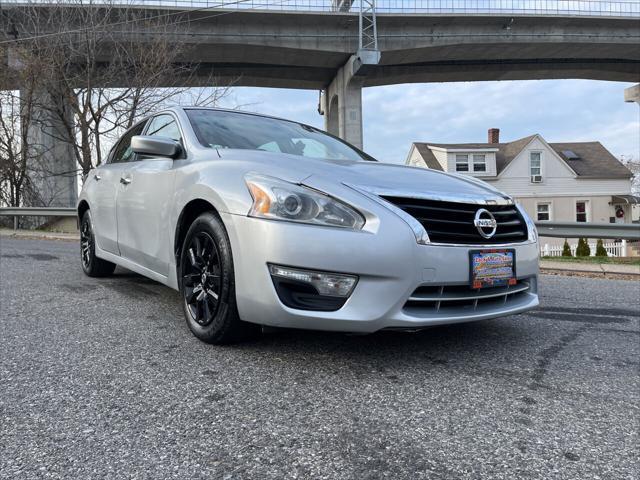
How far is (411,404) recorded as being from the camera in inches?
79.0

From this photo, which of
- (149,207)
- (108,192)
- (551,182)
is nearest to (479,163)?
(551,182)

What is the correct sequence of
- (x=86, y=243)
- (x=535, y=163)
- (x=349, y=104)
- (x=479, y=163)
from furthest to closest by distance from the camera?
(x=535, y=163) → (x=479, y=163) → (x=349, y=104) → (x=86, y=243)

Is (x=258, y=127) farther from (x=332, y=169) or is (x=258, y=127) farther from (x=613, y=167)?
(x=613, y=167)

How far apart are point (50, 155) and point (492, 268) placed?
693 inches

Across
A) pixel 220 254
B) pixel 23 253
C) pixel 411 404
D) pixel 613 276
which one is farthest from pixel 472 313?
pixel 23 253

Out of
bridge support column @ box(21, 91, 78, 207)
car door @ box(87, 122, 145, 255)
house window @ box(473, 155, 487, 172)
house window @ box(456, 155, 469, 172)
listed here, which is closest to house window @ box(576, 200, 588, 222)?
house window @ box(473, 155, 487, 172)

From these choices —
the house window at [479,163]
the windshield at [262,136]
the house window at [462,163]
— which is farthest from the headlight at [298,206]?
the house window at [479,163]

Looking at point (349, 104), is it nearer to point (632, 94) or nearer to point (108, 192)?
point (632, 94)

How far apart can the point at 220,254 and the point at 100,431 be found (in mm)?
1025

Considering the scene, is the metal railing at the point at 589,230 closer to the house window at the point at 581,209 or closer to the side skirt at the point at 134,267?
the side skirt at the point at 134,267

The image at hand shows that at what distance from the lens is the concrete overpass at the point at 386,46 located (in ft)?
73.3

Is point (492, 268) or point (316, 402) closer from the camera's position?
point (316, 402)

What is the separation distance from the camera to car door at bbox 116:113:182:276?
318 centimetres

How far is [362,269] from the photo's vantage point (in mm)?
2172
